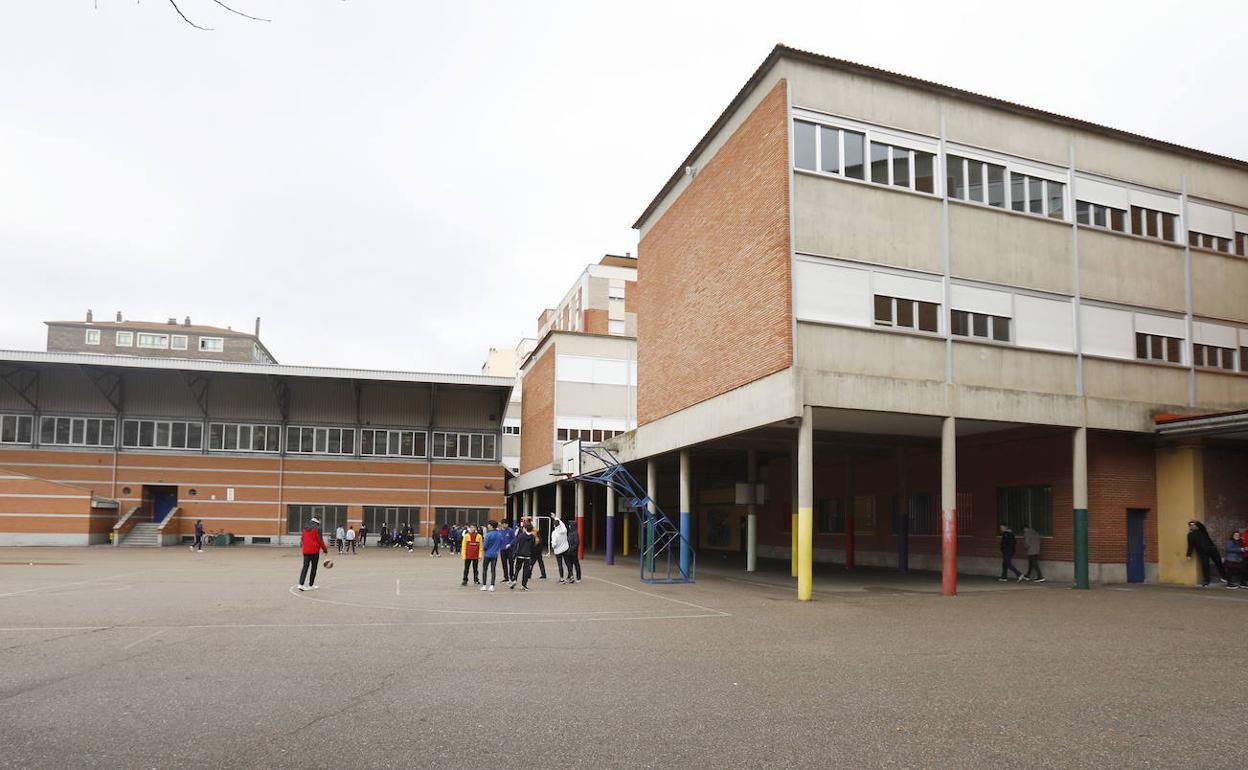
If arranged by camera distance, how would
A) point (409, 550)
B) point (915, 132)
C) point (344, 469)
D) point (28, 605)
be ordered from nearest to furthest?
point (28, 605)
point (915, 132)
point (409, 550)
point (344, 469)

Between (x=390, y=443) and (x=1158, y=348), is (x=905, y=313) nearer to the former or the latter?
(x=1158, y=348)

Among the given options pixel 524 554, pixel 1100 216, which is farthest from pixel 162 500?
pixel 1100 216

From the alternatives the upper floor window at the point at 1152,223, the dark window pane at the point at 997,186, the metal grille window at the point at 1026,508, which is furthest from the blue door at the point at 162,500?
the upper floor window at the point at 1152,223

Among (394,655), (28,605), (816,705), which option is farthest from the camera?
(28,605)

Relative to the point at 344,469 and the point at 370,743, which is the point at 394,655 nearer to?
the point at 370,743

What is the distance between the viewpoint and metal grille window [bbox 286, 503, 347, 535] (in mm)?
52906

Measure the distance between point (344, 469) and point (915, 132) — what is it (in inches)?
1611

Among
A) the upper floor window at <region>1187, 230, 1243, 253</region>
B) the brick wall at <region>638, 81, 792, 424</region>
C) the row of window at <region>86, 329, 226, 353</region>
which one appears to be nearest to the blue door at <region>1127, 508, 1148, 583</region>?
the upper floor window at <region>1187, 230, 1243, 253</region>

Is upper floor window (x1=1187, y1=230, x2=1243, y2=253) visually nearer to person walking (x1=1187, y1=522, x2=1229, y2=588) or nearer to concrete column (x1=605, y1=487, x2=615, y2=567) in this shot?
person walking (x1=1187, y1=522, x2=1229, y2=588)

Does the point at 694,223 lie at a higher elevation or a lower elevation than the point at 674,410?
higher

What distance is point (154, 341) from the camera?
103 m

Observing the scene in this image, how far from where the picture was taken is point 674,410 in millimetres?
27453

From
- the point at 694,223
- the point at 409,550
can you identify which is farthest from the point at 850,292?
the point at 409,550

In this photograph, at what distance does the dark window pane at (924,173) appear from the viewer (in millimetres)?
22328
